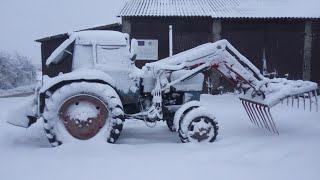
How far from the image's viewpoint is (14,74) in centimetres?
1855

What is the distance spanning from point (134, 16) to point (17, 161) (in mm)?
8824

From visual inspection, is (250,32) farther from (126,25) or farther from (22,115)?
(22,115)

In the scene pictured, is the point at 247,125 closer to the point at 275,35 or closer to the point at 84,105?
the point at 84,105

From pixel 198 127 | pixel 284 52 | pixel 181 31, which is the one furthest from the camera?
pixel 284 52

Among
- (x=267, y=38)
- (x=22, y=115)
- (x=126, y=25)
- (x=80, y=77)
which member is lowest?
(x=22, y=115)

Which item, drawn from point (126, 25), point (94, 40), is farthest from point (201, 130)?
point (126, 25)

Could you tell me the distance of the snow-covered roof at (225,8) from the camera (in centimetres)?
1285

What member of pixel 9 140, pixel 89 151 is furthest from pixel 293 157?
pixel 9 140

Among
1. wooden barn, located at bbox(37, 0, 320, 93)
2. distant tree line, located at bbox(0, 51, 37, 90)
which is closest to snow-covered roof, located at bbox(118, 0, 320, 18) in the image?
wooden barn, located at bbox(37, 0, 320, 93)

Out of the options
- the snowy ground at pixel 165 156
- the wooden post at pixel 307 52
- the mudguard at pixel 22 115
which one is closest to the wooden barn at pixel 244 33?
the wooden post at pixel 307 52

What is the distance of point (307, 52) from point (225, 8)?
3.57m

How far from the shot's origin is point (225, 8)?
13930 mm

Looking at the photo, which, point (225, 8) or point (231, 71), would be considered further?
point (225, 8)

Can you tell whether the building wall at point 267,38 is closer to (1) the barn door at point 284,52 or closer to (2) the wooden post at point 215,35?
(1) the barn door at point 284,52
